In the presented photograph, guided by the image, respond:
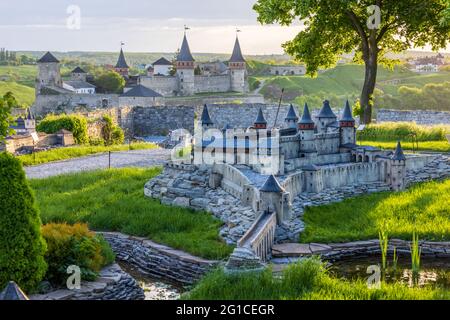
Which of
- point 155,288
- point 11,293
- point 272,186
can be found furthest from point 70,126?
point 11,293

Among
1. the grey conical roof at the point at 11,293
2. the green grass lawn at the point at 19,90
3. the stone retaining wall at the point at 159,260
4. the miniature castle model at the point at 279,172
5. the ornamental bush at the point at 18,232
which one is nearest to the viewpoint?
the grey conical roof at the point at 11,293

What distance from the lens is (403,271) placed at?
16.8 m

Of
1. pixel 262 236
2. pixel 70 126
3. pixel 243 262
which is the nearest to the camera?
pixel 243 262

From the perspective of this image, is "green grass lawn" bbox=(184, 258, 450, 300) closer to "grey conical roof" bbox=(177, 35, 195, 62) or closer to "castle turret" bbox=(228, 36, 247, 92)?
"grey conical roof" bbox=(177, 35, 195, 62)

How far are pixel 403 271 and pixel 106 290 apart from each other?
716 centimetres

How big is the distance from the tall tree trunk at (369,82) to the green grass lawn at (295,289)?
61.0 ft

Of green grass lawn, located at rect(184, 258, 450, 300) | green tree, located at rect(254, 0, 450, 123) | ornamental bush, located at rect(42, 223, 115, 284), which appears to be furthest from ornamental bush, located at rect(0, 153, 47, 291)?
green tree, located at rect(254, 0, 450, 123)

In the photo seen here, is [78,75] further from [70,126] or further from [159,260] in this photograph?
[159,260]

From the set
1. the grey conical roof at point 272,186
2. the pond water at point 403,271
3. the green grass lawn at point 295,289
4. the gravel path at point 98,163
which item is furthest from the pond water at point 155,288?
the gravel path at point 98,163

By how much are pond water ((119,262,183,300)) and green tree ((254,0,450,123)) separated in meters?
15.7

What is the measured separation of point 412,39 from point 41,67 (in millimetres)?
48582

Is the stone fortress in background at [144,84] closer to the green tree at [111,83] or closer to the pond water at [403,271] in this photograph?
the green tree at [111,83]

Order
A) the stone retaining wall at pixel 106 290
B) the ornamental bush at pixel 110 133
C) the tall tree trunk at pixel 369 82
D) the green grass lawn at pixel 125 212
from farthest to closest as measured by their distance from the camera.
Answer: the ornamental bush at pixel 110 133, the tall tree trunk at pixel 369 82, the green grass lawn at pixel 125 212, the stone retaining wall at pixel 106 290

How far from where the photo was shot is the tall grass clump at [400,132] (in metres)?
29.6
